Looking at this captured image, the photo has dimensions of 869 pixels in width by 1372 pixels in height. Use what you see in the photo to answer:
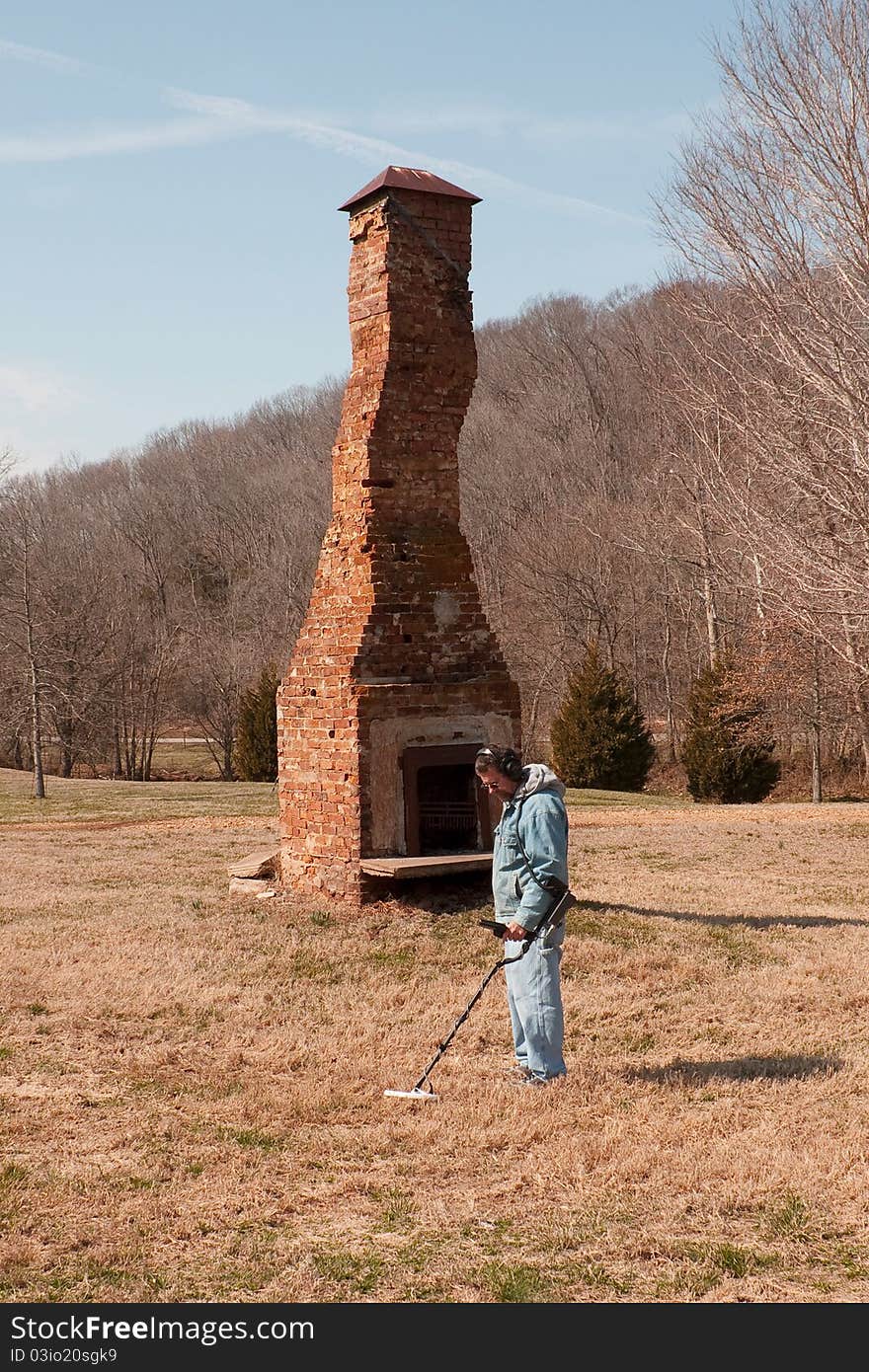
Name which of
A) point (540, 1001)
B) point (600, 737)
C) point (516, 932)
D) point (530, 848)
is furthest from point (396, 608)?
point (600, 737)

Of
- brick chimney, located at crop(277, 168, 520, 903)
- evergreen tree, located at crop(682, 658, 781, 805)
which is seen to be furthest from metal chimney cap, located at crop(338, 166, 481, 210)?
evergreen tree, located at crop(682, 658, 781, 805)

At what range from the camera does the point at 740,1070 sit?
260 inches

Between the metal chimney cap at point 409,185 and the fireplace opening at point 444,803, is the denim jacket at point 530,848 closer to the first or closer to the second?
the fireplace opening at point 444,803

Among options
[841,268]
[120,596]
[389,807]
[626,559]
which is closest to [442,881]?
[389,807]

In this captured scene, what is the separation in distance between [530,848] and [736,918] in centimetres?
479

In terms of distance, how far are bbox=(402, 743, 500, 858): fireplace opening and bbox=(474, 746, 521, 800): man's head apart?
3.45 metres

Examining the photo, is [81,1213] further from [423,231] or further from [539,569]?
[539,569]

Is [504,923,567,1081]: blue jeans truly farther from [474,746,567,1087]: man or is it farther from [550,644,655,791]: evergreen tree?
[550,644,655,791]: evergreen tree

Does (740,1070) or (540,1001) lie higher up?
(540,1001)

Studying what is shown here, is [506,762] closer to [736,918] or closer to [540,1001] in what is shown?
[540,1001]

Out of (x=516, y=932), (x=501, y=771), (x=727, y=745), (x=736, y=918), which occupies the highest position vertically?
(x=501, y=771)

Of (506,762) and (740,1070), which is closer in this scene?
(506,762)

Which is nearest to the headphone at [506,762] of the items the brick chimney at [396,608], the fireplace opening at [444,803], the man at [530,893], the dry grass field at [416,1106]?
the man at [530,893]

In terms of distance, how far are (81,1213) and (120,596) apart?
42.8 metres
